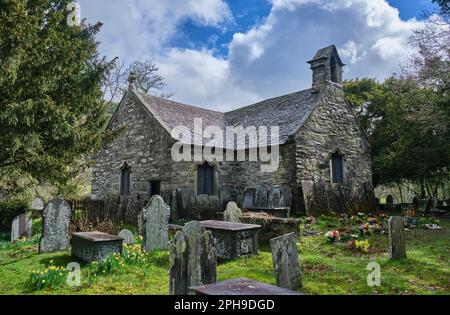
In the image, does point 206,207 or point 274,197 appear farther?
point 274,197

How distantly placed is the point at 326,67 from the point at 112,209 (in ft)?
42.4

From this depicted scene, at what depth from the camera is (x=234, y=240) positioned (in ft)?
27.0

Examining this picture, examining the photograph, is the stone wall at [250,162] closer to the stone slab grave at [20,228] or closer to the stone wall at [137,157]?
the stone wall at [137,157]

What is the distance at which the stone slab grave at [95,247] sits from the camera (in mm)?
7652

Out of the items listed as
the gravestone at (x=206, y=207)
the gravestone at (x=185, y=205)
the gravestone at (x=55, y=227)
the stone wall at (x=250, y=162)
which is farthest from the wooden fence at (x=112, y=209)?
the gravestone at (x=55, y=227)

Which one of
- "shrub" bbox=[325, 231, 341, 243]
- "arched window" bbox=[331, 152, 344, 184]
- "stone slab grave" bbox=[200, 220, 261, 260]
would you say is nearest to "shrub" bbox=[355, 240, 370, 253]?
"shrub" bbox=[325, 231, 341, 243]

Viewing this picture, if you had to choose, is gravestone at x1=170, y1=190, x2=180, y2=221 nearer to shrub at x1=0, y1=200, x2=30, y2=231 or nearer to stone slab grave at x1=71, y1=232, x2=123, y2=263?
stone slab grave at x1=71, y1=232, x2=123, y2=263

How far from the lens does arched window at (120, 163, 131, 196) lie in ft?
58.4

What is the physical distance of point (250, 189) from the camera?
15.9m

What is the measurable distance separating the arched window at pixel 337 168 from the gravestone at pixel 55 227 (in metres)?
12.6

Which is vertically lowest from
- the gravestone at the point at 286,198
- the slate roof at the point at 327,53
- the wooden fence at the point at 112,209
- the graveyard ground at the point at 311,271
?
the graveyard ground at the point at 311,271

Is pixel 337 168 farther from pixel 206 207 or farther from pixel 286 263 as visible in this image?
pixel 286 263

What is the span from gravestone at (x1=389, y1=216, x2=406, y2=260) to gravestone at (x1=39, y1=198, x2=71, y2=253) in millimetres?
8399

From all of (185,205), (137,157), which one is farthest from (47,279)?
(137,157)
